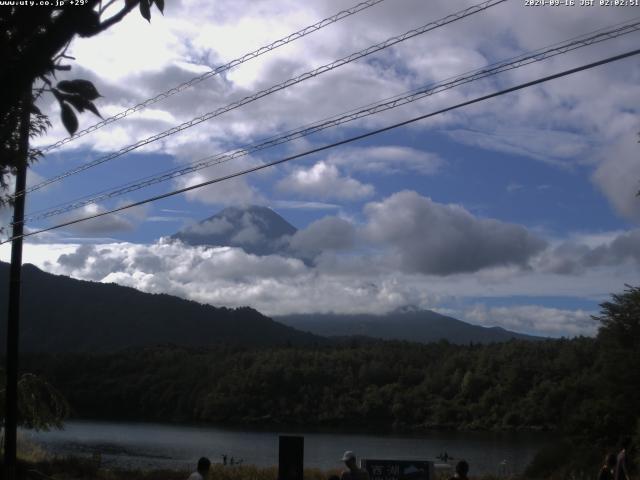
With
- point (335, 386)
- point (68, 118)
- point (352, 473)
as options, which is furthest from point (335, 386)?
point (68, 118)

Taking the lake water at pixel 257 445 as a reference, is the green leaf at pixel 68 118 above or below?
above

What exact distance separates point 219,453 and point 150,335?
15064cm

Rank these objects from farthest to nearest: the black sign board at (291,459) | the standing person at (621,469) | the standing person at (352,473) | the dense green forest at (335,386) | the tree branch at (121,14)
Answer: the dense green forest at (335,386) → the standing person at (621,469) → the black sign board at (291,459) → the standing person at (352,473) → the tree branch at (121,14)

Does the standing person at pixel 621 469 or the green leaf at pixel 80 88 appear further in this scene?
the standing person at pixel 621 469

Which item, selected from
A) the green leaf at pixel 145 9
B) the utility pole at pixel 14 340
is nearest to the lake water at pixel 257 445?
the utility pole at pixel 14 340

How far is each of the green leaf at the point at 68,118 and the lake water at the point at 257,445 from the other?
3725 cm

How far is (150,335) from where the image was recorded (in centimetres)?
19900

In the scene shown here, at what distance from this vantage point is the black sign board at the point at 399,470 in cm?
1367

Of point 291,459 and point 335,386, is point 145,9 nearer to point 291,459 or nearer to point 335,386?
point 291,459

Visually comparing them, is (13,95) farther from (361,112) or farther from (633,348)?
(633,348)

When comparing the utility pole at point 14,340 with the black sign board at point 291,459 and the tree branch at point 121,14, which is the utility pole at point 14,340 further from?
the tree branch at point 121,14

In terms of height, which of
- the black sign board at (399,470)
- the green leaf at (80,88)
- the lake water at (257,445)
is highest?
the green leaf at (80,88)

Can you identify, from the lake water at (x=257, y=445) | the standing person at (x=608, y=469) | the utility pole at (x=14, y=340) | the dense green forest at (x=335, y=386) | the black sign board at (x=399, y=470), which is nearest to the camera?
the black sign board at (x=399, y=470)

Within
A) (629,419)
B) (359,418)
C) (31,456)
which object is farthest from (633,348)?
(359,418)
